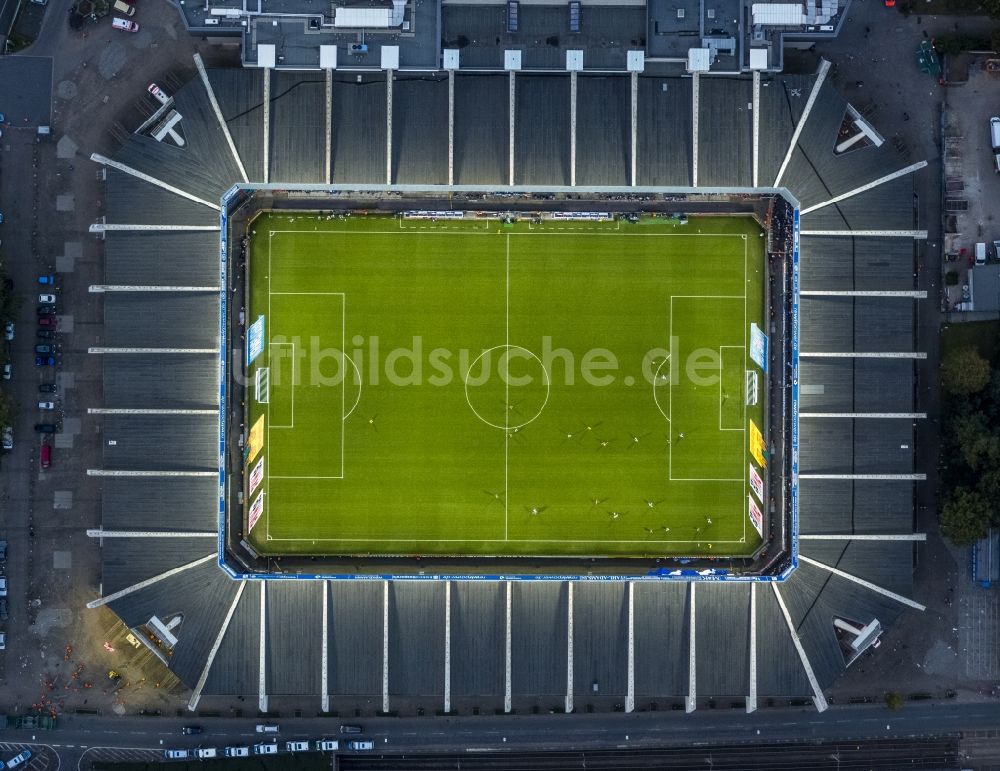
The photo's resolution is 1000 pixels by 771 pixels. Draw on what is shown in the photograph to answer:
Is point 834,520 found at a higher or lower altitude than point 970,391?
lower

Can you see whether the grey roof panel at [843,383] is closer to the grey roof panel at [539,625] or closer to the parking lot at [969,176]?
the parking lot at [969,176]

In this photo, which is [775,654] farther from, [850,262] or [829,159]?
[829,159]

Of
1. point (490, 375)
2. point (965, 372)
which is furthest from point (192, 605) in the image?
point (965, 372)

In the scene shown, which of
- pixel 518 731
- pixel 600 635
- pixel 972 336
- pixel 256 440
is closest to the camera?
pixel 600 635

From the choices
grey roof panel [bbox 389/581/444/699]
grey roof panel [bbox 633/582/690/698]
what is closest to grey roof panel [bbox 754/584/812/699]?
grey roof panel [bbox 633/582/690/698]

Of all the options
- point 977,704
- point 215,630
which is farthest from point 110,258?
point 977,704

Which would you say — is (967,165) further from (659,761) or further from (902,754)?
(659,761)
